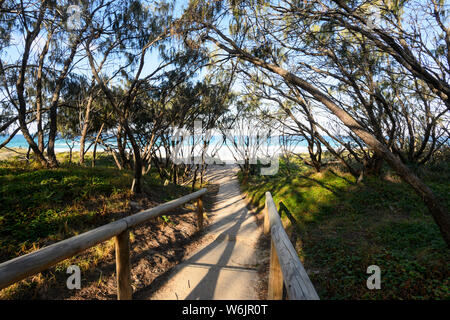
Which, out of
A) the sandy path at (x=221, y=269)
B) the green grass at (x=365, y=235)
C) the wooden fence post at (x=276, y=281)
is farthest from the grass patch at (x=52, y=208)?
the green grass at (x=365, y=235)

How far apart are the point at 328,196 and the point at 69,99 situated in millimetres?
10933

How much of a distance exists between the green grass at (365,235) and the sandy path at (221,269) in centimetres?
83

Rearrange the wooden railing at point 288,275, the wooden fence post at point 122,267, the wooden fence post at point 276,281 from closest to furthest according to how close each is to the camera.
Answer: the wooden railing at point 288,275 → the wooden fence post at point 276,281 → the wooden fence post at point 122,267

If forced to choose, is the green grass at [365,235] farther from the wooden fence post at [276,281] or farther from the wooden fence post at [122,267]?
the wooden fence post at [122,267]

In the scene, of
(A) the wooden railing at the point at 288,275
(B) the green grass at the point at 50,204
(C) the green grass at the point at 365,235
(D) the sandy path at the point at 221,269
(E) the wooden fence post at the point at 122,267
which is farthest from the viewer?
(B) the green grass at the point at 50,204

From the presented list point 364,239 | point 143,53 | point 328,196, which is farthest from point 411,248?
point 143,53

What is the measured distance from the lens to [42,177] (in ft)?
14.4

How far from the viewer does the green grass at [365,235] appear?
8.20ft

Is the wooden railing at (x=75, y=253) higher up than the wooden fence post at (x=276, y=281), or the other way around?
the wooden railing at (x=75, y=253)

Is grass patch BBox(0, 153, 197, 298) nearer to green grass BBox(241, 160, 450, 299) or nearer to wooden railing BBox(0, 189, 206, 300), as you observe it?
wooden railing BBox(0, 189, 206, 300)

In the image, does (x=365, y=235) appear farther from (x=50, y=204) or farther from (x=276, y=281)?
(x=50, y=204)

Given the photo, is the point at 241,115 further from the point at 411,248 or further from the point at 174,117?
the point at 411,248

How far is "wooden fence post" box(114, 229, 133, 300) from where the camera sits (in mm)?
2287

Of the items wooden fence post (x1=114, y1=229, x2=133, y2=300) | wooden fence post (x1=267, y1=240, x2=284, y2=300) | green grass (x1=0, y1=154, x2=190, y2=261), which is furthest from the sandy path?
green grass (x1=0, y1=154, x2=190, y2=261)
